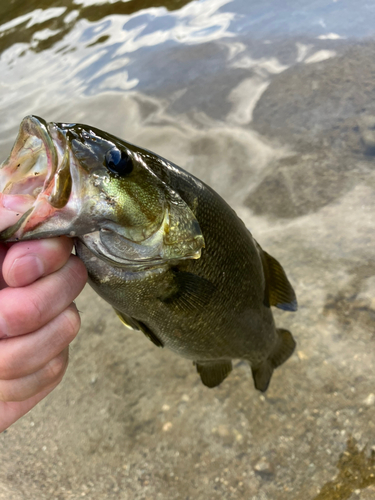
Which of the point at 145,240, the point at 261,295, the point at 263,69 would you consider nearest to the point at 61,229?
the point at 145,240

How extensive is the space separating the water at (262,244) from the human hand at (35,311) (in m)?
1.17

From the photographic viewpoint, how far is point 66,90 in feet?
17.3

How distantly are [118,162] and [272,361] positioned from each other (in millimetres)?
1417

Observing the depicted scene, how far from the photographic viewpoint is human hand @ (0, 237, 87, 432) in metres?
1.06

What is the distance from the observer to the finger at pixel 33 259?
3.41 ft

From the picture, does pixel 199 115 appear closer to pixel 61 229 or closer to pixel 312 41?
pixel 312 41

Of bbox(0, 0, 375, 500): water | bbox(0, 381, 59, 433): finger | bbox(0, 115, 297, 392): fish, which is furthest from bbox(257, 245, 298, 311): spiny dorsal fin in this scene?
bbox(0, 381, 59, 433): finger

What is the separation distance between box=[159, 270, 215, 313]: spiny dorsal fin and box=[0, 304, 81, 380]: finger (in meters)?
0.32

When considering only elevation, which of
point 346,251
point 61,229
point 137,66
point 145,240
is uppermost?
point 61,229

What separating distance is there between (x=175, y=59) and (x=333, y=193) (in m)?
3.29

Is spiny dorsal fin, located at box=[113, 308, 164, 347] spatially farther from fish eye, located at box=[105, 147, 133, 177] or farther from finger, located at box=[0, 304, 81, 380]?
fish eye, located at box=[105, 147, 133, 177]

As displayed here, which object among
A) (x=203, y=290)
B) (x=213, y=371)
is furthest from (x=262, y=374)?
(x=203, y=290)

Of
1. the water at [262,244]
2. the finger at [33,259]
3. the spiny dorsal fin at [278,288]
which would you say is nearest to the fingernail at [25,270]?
the finger at [33,259]

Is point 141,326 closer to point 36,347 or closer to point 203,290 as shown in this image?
point 203,290
